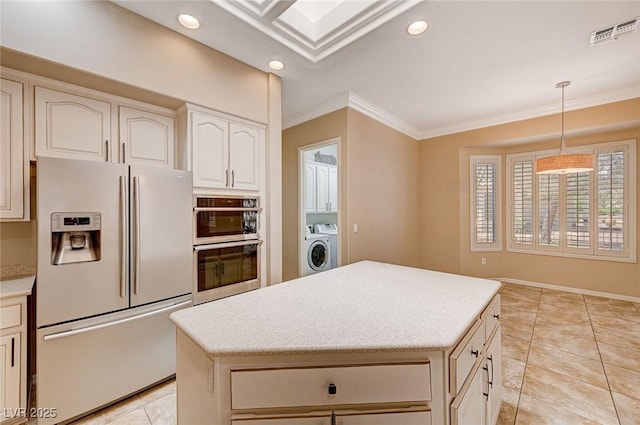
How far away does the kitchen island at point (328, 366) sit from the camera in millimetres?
924

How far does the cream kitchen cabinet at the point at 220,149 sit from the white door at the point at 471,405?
7.23 ft

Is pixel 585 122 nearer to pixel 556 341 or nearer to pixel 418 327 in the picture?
pixel 556 341

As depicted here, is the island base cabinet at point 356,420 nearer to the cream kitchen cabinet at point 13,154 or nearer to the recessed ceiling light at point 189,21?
the cream kitchen cabinet at point 13,154

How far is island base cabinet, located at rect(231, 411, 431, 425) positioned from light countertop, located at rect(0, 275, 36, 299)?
64.8 inches

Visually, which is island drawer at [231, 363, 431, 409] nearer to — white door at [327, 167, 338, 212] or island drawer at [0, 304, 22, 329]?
island drawer at [0, 304, 22, 329]

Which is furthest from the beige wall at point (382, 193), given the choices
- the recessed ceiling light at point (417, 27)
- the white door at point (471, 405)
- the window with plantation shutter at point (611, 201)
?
the window with plantation shutter at point (611, 201)

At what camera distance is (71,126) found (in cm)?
187

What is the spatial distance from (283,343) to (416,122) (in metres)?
4.37

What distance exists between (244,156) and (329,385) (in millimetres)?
2145

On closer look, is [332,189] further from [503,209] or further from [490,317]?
[490,317]

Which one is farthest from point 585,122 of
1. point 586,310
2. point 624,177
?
point 586,310

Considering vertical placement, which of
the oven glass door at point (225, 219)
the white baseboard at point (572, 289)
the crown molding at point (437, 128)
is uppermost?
the crown molding at point (437, 128)

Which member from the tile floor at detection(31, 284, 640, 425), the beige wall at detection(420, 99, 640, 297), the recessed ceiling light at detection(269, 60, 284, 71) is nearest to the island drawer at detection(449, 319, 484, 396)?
the tile floor at detection(31, 284, 640, 425)

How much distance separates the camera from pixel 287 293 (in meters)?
1.51
